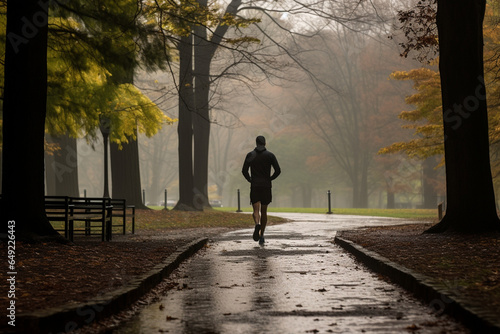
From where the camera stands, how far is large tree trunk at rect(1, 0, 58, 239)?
12.1 metres

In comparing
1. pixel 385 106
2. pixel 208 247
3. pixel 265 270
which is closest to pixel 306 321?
pixel 265 270

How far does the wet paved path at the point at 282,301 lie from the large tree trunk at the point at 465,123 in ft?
9.67

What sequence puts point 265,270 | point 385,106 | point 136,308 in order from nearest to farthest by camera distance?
point 136,308 → point 265,270 → point 385,106

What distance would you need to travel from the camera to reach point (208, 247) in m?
14.9

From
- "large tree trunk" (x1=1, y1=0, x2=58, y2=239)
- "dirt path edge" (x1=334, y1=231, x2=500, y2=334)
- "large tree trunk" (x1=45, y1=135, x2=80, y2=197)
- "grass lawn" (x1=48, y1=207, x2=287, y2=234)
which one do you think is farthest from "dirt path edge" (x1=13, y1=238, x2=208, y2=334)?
"large tree trunk" (x1=45, y1=135, x2=80, y2=197)

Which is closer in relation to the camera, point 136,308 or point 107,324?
point 107,324

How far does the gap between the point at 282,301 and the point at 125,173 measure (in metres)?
19.9

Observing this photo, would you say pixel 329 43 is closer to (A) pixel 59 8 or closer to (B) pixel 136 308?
(A) pixel 59 8

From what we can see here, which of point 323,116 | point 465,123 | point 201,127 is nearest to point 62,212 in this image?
point 465,123

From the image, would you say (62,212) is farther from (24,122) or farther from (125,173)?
(125,173)

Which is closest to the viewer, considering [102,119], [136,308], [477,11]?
[136,308]

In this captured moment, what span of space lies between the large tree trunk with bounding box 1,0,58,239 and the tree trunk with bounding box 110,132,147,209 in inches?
562

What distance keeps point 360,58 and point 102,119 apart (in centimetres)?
3353

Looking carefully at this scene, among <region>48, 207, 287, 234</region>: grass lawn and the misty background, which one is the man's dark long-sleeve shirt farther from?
the misty background
